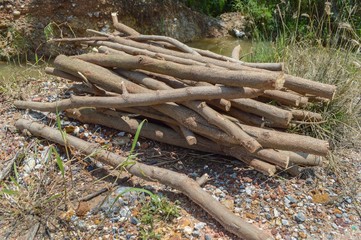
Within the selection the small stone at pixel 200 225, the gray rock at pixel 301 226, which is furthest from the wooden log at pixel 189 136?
the gray rock at pixel 301 226

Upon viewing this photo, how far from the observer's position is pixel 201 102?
2.85m

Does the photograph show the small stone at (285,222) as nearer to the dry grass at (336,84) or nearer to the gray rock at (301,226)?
the gray rock at (301,226)

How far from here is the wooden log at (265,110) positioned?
286 cm

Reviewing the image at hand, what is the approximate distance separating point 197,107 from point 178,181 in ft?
1.93

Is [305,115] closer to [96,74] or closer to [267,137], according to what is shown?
Result: [267,137]

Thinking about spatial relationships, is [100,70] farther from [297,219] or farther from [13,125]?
[297,219]

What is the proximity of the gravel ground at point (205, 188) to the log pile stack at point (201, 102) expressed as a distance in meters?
0.14

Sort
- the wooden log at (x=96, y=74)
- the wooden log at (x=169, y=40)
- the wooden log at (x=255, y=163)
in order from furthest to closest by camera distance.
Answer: the wooden log at (x=169, y=40) < the wooden log at (x=96, y=74) < the wooden log at (x=255, y=163)

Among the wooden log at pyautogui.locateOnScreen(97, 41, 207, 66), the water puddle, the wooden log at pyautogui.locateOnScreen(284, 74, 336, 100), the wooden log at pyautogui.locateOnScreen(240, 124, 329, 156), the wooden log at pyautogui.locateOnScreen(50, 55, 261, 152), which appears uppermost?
the wooden log at pyautogui.locateOnScreen(284, 74, 336, 100)

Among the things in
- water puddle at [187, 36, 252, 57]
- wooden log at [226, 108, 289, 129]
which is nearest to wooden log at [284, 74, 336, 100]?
wooden log at [226, 108, 289, 129]

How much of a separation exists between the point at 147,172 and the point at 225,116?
75 centimetres

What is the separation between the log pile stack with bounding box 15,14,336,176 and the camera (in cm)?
274

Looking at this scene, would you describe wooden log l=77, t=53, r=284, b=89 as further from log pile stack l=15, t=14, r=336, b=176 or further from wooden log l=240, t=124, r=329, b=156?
wooden log l=240, t=124, r=329, b=156

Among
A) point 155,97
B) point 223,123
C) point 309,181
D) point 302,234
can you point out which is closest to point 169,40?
point 155,97
